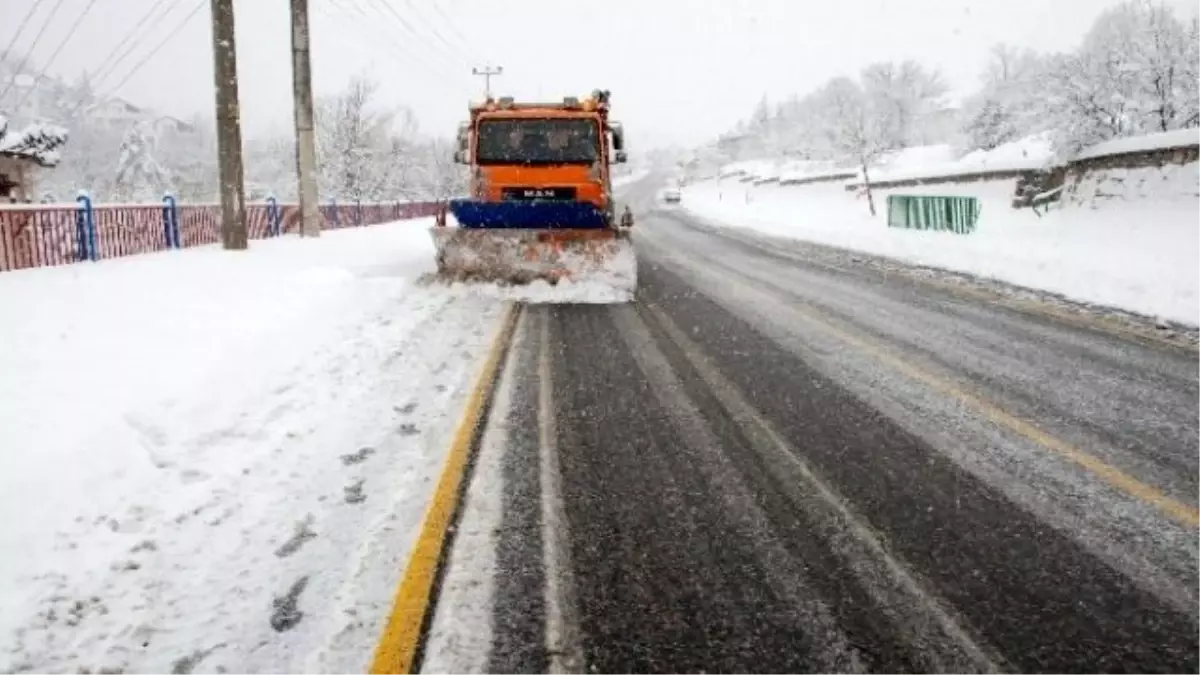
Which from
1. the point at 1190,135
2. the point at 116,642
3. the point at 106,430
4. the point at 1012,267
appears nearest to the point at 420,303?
the point at 106,430

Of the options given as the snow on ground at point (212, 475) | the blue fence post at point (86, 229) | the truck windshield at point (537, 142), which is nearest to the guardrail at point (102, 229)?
the blue fence post at point (86, 229)

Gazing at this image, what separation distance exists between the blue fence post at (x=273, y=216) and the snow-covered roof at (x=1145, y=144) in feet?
72.1

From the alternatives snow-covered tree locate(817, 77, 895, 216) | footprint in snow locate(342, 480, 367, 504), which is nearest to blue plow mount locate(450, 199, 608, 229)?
footprint in snow locate(342, 480, 367, 504)

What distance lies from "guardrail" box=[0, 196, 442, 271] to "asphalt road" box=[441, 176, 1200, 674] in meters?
8.92

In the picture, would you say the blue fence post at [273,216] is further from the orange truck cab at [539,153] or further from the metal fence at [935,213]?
the metal fence at [935,213]

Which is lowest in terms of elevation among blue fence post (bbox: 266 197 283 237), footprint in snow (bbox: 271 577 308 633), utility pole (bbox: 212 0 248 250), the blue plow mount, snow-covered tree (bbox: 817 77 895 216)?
footprint in snow (bbox: 271 577 308 633)

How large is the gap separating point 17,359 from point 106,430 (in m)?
2.37

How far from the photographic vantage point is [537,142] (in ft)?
41.7

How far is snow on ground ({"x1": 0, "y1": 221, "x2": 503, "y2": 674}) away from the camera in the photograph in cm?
286

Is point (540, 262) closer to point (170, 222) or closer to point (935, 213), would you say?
point (170, 222)

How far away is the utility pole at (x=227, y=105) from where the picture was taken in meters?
15.3

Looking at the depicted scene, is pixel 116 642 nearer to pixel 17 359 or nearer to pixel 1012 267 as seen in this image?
pixel 17 359

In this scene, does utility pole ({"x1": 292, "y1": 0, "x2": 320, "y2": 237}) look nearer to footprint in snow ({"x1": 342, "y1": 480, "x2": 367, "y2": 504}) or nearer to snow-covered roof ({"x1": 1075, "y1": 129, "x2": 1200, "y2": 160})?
footprint in snow ({"x1": 342, "y1": 480, "x2": 367, "y2": 504})

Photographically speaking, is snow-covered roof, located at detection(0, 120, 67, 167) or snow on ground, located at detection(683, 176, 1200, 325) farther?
snow-covered roof, located at detection(0, 120, 67, 167)
